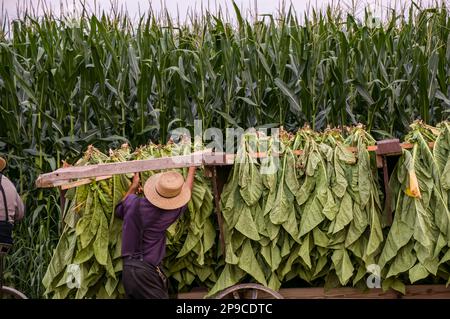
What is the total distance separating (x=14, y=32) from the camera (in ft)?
Result: 24.5

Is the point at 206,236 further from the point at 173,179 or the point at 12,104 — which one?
the point at 12,104

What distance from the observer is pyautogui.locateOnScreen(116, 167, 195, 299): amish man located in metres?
4.54

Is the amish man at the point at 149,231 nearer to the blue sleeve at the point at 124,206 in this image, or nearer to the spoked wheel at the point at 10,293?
the blue sleeve at the point at 124,206

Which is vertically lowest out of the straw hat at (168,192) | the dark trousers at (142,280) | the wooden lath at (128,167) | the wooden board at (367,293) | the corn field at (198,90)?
the wooden board at (367,293)

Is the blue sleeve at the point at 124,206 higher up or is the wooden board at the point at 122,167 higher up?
the wooden board at the point at 122,167

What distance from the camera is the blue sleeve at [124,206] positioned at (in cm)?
464

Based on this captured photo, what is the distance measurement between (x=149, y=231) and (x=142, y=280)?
0.31m

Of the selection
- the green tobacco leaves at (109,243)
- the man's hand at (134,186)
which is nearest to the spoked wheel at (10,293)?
the green tobacco leaves at (109,243)

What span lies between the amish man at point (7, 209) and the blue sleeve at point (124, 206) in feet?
3.01

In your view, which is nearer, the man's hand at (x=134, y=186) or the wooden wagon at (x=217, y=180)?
the wooden wagon at (x=217, y=180)

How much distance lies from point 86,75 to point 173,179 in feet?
8.63

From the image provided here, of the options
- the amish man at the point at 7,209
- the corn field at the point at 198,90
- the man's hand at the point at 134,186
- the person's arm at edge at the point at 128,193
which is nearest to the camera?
the person's arm at edge at the point at 128,193
